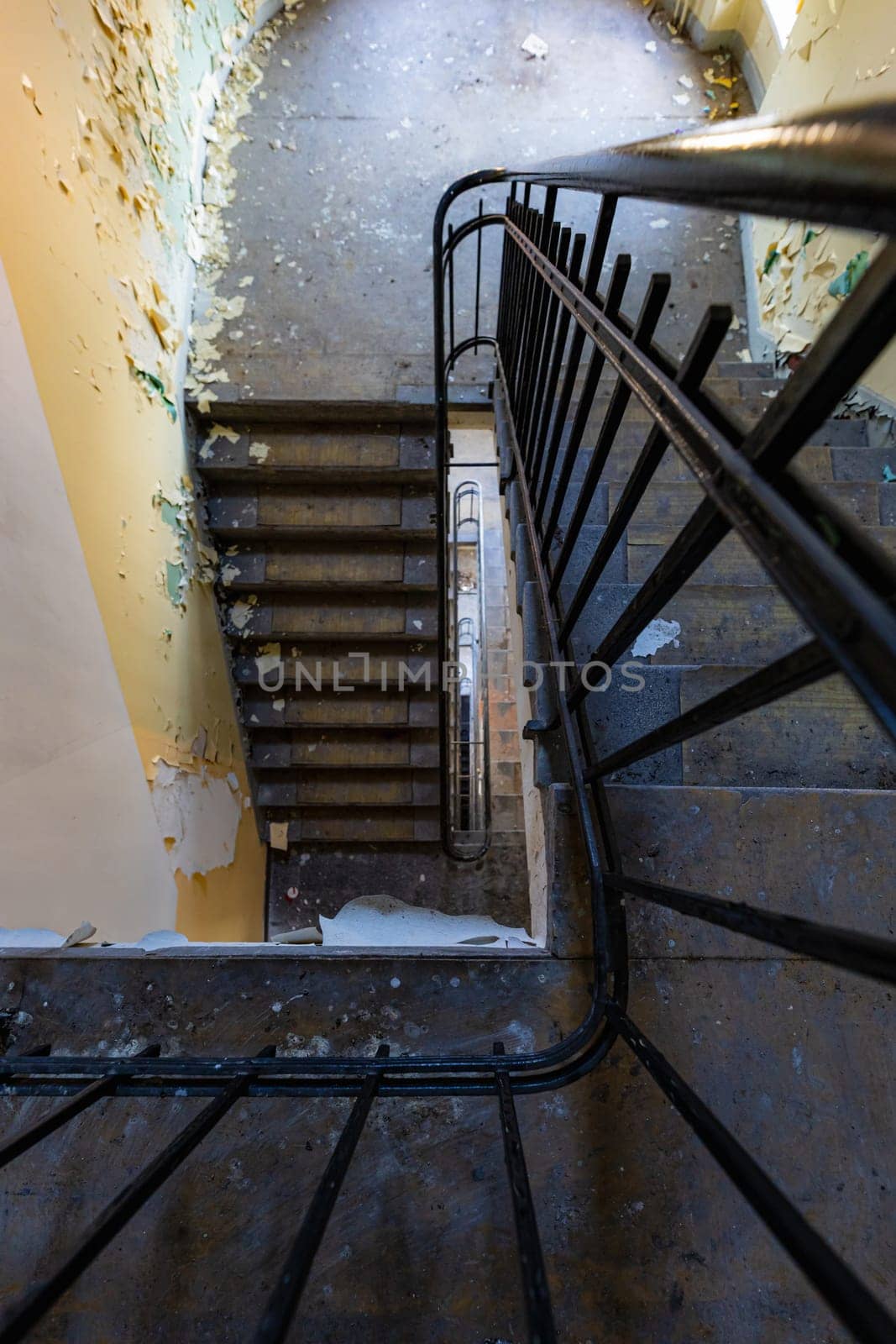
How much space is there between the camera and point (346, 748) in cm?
340

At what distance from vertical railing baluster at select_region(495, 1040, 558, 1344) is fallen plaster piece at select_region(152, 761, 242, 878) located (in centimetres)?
188

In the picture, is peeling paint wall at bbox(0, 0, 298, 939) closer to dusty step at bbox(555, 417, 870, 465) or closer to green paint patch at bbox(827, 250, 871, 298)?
dusty step at bbox(555, 417, 870, 465)

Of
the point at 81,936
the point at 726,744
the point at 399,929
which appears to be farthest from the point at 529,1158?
the point at 81,936

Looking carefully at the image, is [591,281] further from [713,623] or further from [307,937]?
[307,937]

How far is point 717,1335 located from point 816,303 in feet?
10.7

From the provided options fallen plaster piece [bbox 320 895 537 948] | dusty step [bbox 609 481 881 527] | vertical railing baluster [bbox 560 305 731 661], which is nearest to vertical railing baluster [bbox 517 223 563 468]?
dusty step [bbox 609 481 881 527]

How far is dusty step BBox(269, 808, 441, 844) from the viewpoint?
11.5ft

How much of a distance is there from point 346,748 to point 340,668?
1.45ft

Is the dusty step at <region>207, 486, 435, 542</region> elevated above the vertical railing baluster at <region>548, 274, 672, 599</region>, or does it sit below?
above

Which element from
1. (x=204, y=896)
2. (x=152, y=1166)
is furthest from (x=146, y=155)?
(x=152, y=1166)

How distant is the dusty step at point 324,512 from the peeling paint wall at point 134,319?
0.23m

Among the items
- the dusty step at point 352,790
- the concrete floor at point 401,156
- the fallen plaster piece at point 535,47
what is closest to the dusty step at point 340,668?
the dusty step at point 352,790

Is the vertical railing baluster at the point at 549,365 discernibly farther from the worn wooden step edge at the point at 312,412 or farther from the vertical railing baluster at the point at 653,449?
the worn wooden step edge at the point at 312,412

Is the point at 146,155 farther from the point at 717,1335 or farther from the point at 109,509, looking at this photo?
the point at 717,1335
